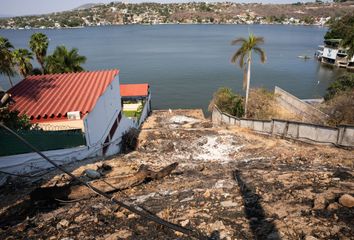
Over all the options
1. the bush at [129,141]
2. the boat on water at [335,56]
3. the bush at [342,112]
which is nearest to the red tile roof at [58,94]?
the bush at [129,141]

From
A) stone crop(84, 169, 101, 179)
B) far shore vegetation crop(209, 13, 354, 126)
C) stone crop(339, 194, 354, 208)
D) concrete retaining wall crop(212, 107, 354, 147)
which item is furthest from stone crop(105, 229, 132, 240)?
far shore vegetation crop(209, 13, 354, 126)

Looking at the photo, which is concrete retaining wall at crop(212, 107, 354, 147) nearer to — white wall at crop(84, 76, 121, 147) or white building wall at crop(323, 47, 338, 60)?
white wall at crop(84, 76, 121, 147)

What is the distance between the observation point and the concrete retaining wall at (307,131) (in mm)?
16484

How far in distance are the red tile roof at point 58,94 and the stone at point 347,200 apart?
38.1ft

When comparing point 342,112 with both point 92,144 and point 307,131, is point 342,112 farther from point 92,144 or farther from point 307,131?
point 92,144

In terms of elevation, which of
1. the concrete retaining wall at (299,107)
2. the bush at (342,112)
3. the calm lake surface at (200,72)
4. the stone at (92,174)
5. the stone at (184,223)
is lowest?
the calm lake surface at (200,72)

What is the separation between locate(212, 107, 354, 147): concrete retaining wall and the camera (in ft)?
54.1

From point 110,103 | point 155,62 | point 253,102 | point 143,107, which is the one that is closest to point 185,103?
point 143,107

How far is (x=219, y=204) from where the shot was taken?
941 centimetres

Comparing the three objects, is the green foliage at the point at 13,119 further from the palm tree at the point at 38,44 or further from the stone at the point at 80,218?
the palm tree at the point at 38,44

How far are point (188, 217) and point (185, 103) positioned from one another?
135 ft

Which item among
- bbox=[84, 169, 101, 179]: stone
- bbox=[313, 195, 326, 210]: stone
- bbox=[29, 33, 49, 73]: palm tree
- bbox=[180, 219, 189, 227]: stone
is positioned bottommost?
bbox=[84, 169, 101, 179]: stone

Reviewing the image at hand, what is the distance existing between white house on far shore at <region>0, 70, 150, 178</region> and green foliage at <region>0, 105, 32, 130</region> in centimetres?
79

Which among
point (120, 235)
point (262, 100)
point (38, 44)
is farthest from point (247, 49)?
point (38, 44)
